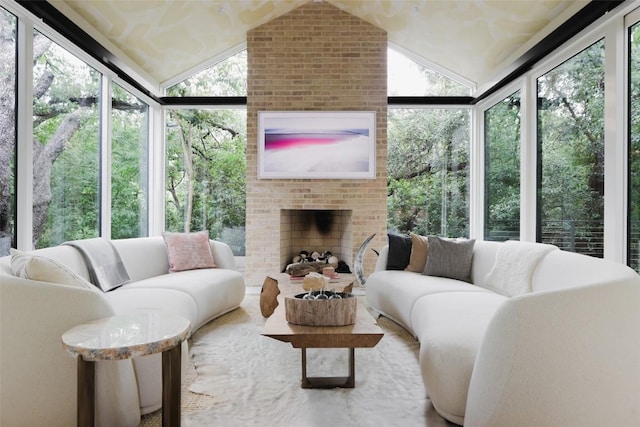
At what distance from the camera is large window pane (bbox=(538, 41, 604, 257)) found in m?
3.18

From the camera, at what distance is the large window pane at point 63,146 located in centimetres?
320

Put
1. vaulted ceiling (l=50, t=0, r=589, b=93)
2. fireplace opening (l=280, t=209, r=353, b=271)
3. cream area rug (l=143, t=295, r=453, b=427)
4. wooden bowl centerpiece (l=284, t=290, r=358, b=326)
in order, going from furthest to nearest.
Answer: fireplace opening (l=280, t=209, r=353, b=271), vaulted ceiling (l=50, t=0, r=589, b=93), wooden bowl centerpiece (l=284, t=290, r=358, b=326), cream area rug (l=143, t=295, r=453, b=427)

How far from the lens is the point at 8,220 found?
9.33 ft

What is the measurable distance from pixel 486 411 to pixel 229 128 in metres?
4.75

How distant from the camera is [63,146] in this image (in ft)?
11.6

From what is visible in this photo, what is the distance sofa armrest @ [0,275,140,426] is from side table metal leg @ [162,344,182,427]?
0.26m

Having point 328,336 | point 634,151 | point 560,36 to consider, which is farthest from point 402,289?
point 560,36

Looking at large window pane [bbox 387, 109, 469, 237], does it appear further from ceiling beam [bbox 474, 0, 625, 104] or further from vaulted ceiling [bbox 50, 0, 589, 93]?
ceiling beam [bbox 474, 0, 625, 104]

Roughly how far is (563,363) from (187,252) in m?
3.20

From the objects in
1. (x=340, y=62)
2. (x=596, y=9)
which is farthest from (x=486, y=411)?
(x=340, y=62)

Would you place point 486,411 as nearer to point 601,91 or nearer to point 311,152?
point 601,91

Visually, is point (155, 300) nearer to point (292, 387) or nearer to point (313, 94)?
point (292, 387)

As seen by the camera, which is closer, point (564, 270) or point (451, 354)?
point (451, 354)

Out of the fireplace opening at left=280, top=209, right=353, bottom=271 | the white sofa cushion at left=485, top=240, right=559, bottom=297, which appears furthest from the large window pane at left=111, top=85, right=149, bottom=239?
the white sofa cushion at left=485, top=240, right=559, bottom=297
